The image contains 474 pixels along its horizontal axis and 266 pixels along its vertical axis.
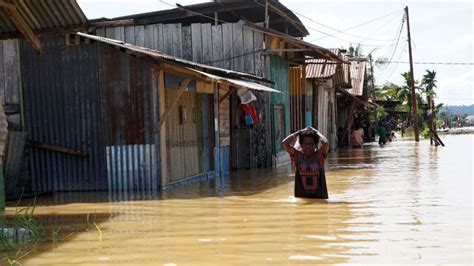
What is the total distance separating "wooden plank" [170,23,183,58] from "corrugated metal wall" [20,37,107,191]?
5.27 metres

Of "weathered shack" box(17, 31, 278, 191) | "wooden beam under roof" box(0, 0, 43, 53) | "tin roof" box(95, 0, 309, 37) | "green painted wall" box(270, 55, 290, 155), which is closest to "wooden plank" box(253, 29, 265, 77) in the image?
"tin roof" box(95, 0, 309, 37)

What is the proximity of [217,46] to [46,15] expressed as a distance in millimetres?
8813

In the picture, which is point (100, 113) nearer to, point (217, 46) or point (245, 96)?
point (245, 96)

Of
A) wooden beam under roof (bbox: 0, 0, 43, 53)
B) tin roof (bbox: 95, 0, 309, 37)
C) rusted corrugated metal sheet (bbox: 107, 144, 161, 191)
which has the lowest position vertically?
rusted corrugated metal sheet (bbox: 107, 144, 161, 191)

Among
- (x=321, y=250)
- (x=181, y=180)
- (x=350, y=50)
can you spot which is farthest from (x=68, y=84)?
(x=350, y=50)

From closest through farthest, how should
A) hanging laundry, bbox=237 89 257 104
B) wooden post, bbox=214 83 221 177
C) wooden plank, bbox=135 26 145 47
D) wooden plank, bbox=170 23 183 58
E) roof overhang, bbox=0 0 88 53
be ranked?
roof overhang, bbox=0 0 88 53 < wooden post, bbox=214 83 221 177 < hanging laundry, bbox=237 89 257 104 < wooden plank, bbox=170 23 183 58 < wooden plank, bbox=135 26 145 47

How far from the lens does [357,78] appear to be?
3597 cm

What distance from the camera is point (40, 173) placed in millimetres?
12531

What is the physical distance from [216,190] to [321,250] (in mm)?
6109

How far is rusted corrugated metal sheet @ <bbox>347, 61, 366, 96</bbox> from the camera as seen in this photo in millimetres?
34312

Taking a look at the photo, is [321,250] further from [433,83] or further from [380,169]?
[433,83]

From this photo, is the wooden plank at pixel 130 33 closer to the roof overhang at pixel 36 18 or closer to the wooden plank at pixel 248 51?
the wooden plank at pixel 248 51

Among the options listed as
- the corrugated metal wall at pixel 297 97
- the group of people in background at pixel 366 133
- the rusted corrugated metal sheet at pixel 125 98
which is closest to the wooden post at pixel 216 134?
the rusted corrugated metal sheet at pixel 125 98

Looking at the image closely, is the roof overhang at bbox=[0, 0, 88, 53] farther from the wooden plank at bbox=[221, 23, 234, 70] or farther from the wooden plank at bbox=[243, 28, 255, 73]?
the wooden plank at bbox=[243, 28, 255, 73]
